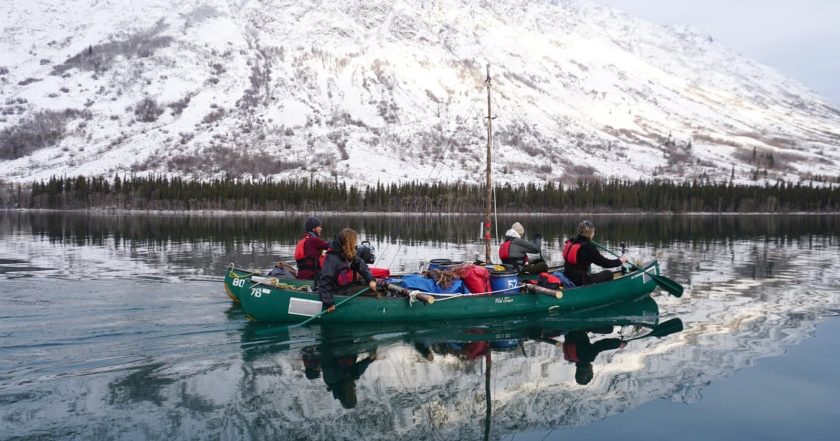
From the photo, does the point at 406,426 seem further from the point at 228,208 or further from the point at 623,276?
the point at 228,208

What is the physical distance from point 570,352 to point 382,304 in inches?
216

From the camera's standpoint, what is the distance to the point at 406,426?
11.6 m

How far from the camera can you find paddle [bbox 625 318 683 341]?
18.9 meters

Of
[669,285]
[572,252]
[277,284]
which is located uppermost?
[572,252]

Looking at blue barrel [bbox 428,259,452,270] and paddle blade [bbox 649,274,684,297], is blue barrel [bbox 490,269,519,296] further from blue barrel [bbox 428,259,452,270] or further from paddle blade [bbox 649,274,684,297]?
paddle blade [bbox 649,274,684,297]

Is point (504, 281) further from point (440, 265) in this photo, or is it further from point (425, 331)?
point (425, 331)

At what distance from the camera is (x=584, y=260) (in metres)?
22.2

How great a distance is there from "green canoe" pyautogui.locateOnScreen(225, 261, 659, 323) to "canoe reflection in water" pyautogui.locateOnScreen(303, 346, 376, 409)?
2238mm

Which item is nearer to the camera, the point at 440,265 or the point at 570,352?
the point at 570,352

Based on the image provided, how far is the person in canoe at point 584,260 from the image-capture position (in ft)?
70.7

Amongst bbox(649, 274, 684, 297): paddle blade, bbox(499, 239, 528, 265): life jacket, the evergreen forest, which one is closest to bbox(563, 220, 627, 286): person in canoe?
bbox(499, 239, 528, 265): life jacket

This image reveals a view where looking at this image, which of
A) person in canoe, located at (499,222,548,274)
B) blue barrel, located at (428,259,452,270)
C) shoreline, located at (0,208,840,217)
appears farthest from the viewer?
shoreline, located at (0,208,840,217)

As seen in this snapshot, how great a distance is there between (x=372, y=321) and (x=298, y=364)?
4250mm

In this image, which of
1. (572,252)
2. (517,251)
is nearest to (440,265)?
(517,251)
